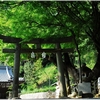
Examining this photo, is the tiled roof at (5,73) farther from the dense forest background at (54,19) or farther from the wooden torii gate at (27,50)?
the dense forest background at (54,19)

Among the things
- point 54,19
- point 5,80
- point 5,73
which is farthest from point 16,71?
point 5,73

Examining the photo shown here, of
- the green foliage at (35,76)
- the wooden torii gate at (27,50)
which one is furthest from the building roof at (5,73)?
the wooden torii gate at (27,50)

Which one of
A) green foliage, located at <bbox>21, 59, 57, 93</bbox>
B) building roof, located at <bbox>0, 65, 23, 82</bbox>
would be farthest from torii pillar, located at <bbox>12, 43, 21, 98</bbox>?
green foliage, located at <bbox>21, 59, 57, 93</bbox>

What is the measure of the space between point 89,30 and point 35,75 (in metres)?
19.8

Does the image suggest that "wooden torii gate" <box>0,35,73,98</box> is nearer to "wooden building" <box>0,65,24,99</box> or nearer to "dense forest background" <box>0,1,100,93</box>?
"dense forest background" <box>0,1,100,93</box>

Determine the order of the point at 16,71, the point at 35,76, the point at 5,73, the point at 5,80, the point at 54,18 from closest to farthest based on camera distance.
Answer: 1. the point at 54,18
2. the point at 16,71
3. the point at 5,80
4. the point at 5,73
5. the point at 35,76

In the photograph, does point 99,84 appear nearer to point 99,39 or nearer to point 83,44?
point 83,44

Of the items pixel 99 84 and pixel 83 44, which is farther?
pixel 99 84

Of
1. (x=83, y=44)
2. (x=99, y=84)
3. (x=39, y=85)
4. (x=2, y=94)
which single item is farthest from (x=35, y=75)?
(x=83, y=44)

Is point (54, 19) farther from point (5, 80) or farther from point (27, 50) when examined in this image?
point (5, 80)

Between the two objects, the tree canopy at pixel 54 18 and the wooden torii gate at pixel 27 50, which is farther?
the wooden torii gate at pixel 27 50

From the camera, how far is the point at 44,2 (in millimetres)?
7281

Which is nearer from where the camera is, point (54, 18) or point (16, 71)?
point (54, 18)

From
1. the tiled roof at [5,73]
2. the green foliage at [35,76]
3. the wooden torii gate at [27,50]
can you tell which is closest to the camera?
the wooden torii gate at [27,50]
